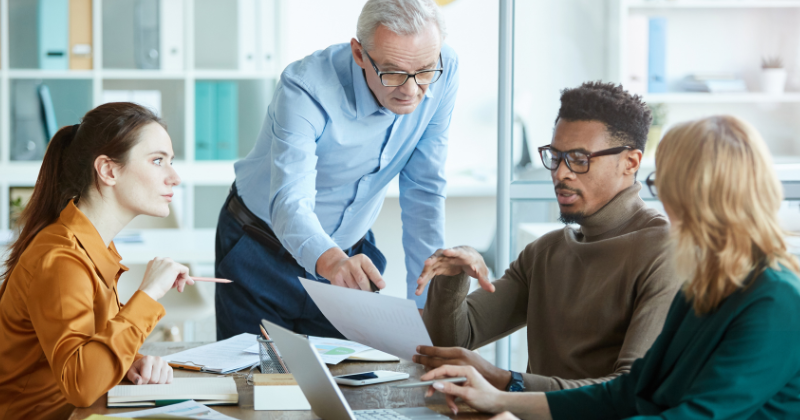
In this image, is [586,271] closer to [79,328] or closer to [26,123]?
[79,328]

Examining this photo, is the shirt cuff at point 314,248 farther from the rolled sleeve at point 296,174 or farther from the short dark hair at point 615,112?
the short dark hair at point 615,112

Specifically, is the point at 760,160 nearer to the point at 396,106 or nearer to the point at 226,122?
the point at 396,106

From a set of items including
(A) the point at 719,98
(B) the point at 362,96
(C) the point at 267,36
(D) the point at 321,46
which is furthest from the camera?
(D) the point at 321,46

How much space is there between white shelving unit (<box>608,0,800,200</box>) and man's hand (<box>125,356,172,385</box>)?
1.68m

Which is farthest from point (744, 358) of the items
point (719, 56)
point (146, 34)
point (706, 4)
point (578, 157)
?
point (146, 34)

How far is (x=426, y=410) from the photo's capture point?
1.07m

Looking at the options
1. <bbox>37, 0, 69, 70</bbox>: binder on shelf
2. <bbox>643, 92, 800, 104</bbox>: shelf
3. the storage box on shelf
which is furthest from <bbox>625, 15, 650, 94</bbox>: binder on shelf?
<bbox>37, 0, 69, 70</bbox>: binder on shelf

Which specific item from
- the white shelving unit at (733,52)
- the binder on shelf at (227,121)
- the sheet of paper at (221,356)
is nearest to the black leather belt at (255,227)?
A: the sheet of paper at (221,356)

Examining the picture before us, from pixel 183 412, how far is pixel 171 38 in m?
3.16

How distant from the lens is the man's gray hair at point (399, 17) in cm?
147

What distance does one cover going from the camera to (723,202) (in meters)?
0.83

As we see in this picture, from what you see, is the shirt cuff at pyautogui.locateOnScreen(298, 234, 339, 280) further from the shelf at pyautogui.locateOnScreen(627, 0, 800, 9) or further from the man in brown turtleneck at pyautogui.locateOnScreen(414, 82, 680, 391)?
the shelf at pyautogui.locateOnScreen(627, 0, 800, 9)

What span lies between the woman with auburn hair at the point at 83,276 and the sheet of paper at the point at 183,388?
3cm

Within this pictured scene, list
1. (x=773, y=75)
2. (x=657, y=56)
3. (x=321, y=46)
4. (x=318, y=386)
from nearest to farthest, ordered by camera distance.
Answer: (x=318, y=386) → (x=773, y=75) → (x=657, y=56) → (x=321, y=46)
